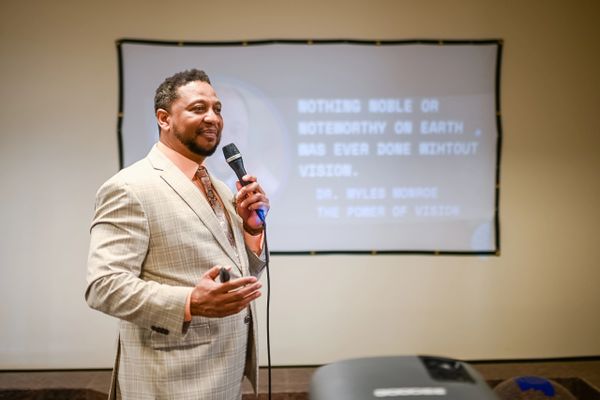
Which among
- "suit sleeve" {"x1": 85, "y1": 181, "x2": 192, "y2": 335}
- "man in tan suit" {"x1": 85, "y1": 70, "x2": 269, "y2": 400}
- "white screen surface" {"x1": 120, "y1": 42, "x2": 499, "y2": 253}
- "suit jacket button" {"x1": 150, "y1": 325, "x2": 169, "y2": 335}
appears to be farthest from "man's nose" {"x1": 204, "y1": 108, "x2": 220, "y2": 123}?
"white screen surface" {"x1": 120, "y1": 42, "x2": 499, "y2": 253}

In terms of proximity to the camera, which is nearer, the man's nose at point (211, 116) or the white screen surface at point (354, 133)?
the man's nose at point (211, 116)

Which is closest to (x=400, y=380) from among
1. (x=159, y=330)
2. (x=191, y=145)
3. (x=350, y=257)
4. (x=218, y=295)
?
(x=218, y=295)

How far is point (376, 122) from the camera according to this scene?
2.97 m

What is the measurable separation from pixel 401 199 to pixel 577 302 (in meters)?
1.31

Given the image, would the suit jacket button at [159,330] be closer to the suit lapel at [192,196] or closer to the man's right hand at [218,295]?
the man's right hand at [218,295]

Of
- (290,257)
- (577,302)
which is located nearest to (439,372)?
(290,257)

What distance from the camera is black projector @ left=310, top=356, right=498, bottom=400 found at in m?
0.57

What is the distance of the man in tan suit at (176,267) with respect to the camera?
3.98 ft

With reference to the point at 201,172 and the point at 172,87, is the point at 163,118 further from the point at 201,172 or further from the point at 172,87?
the point at 201,172

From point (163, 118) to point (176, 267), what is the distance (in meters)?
0.45

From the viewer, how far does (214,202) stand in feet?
5.05

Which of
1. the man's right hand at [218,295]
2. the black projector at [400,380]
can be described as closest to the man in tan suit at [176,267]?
the man's right hand at [218,295]

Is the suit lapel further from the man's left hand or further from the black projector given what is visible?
the black projector

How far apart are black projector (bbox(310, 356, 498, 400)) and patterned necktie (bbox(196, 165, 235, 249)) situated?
2.97 ft
